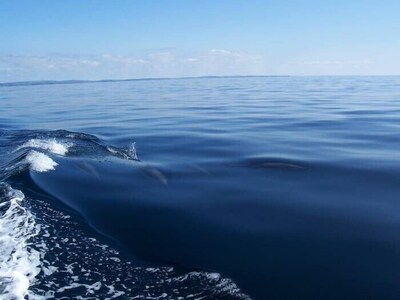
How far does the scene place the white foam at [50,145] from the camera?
49.5ft

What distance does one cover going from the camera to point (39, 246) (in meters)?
7.01

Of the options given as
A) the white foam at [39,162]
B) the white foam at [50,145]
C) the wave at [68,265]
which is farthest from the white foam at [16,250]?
the white foam at [50,145]

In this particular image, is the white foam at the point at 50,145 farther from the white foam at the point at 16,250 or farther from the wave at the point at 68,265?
the white foam at the point at 16,250

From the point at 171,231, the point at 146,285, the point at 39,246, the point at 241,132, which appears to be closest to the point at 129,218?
the point at 171,231

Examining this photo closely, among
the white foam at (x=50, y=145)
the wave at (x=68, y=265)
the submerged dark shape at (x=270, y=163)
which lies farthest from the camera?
the white foam at (x=50, y=145)

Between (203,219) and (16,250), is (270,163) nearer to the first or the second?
(203,219)

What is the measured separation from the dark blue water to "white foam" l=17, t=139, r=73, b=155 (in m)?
0.07

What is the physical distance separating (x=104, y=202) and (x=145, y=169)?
3017 mm

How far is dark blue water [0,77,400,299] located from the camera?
6055mm

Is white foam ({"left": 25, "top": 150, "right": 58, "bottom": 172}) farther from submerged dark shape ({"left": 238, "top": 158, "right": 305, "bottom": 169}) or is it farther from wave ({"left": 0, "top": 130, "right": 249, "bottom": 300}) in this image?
submerged dark shape ({"left": 238, "top": 158, "right": 305, "bottom": 169})

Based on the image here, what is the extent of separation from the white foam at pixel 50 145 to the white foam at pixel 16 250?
19.0 feet

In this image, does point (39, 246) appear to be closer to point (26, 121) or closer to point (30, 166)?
point (30, 166)

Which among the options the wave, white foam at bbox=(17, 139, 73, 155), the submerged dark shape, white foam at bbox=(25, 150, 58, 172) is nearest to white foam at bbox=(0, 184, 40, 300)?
the wave

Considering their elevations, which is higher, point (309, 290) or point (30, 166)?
Answer: point (30, 166)
